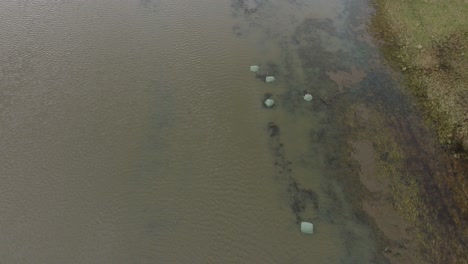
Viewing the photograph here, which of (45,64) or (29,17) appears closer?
(45,64)

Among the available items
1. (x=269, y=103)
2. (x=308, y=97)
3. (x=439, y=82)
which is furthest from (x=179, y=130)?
(x=439, y=82)

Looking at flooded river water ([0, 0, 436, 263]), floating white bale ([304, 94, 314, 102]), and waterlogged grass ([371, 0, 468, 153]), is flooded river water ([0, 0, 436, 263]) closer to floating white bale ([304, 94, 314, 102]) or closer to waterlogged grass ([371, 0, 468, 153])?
floating white bale ([304, 94, 314, 102])

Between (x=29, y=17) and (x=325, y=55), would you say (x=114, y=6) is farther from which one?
(x=325, y=55)

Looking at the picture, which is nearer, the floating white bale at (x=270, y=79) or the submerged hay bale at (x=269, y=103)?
the submerged hay bale at (x=269, y=103)

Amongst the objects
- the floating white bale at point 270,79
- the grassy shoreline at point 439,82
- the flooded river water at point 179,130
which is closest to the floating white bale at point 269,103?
the flooded river water at point 179,130

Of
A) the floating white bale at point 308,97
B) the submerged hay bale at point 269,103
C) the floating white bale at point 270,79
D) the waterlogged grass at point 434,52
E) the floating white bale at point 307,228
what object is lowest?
the floating white bale at point 307,228

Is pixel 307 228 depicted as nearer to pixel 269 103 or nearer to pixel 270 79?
pixel 269 103

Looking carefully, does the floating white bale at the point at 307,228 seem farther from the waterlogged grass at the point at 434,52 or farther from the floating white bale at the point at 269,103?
the waterlogged grass at the point at 434,52

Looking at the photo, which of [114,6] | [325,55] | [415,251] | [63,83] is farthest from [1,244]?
[325,55]
